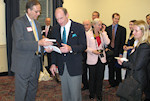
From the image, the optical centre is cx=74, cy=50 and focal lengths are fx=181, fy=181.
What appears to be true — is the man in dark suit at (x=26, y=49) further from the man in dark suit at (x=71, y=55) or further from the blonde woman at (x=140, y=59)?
the blonde woman at (x=140, y=59)

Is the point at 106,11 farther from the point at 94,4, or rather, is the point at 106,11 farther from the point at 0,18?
the point at 0,18

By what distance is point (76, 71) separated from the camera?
2.58 metres

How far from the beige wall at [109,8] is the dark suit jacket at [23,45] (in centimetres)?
459

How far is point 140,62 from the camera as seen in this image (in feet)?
8.04

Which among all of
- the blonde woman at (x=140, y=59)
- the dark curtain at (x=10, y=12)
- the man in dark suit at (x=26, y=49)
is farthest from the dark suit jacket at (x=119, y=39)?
the dark curtain at (x=10, y=12)

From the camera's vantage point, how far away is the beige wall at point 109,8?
22.8 feet

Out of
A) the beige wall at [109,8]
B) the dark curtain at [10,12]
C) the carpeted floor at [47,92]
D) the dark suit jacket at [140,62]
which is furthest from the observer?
the beige wall at [109,8]

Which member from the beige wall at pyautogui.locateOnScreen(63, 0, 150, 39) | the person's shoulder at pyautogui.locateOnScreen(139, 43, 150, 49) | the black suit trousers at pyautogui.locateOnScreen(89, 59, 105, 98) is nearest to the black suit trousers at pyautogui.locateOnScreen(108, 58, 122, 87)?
the black suit trousers at pyautogui.locateOnScreen(89, 59, 105, 98)

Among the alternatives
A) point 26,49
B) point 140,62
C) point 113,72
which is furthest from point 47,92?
point 140,62

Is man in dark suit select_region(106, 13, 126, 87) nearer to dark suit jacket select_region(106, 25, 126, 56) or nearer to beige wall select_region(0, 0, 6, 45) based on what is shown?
dark suit jacket select_region(106, 25, 126, 56)

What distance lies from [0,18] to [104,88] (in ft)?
13.0

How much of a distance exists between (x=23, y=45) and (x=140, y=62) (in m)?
1.63

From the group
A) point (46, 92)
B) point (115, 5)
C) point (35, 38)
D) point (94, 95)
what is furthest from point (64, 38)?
point (115, 5)

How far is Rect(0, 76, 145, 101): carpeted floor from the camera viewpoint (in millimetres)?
3975
